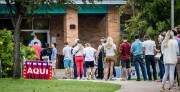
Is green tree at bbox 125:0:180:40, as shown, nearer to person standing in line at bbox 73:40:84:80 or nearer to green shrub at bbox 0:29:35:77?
person standing in line at bbox 73:40:84:80

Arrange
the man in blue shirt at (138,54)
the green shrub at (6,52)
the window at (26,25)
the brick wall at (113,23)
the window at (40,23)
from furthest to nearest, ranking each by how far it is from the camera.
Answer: the window at (40,23) < the window at (26,25) < the brick wall at (113,23) < the green shrub at (6,52) < the man in blue shirt at (138,54)

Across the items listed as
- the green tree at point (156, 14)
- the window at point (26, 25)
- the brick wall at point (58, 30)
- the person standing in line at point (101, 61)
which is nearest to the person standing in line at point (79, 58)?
the person standing in line at point (101, 61)

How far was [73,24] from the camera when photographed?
33188mm

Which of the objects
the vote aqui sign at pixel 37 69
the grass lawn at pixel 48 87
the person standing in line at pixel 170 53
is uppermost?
the person standing in line at pixel 170 53

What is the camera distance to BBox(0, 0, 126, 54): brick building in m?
33.2

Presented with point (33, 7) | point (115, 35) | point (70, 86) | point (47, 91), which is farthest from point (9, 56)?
point (115, 35)

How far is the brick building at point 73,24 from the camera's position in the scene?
109 ft

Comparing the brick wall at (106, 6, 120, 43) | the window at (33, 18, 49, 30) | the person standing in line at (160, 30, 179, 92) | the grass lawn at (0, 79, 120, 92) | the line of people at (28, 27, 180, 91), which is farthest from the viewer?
the window at (33, 18, 49, 30)

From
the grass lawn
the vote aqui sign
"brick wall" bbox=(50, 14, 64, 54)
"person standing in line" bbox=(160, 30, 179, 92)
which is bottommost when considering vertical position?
the grass lawn

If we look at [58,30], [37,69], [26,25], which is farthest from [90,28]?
[37,69]

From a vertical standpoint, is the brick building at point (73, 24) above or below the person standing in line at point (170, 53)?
above

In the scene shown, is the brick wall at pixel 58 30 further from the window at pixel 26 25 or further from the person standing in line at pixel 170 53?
the person standing in line at pixel 170 53

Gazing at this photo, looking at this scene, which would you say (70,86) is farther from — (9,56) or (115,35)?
(115,35)

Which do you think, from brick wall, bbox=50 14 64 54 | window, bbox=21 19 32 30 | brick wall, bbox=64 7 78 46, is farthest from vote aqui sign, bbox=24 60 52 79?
brick wall, bbox=50 14 64 54
